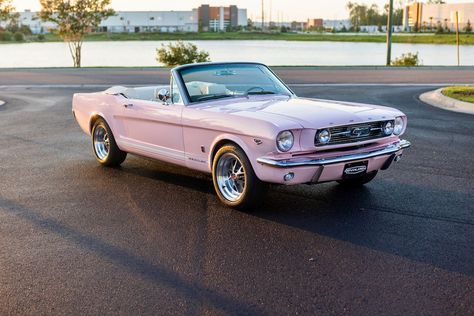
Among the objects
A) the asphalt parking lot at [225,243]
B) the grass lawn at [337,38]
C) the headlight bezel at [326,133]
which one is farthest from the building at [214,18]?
the headlight bezel at [326,133]

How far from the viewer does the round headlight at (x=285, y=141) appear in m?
5.80

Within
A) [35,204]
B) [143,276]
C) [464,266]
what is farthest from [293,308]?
[35,204]

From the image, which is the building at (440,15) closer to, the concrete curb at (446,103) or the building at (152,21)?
the building at (152,21)

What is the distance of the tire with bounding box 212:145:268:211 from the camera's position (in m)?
6.07

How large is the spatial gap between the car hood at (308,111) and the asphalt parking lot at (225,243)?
94cm

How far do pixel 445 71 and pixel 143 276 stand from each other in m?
26.5

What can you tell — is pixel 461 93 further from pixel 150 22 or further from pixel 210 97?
pixel 150 22

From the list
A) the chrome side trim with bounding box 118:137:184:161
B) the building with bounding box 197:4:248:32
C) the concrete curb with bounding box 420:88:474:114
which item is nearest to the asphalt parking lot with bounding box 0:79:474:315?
the chrome side trim with bounding box 118:137:184:161

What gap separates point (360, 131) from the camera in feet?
20.4

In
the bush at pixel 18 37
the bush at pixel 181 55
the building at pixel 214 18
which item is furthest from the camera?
the building at pixel 214 18

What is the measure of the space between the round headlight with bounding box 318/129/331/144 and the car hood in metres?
0.07

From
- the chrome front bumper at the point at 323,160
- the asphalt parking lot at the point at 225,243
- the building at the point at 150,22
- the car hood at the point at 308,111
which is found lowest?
the asphalt parking lot at the point at 225,243

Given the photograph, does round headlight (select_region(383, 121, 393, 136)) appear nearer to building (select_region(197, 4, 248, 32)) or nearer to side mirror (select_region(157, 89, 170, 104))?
side mirror (select_region(157, 89, 170, 104))

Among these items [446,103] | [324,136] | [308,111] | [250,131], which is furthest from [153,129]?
[446,103]
